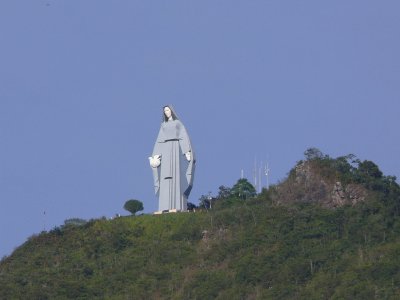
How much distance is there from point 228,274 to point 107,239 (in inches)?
234

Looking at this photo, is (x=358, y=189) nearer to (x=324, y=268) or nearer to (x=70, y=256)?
(x=324, y=268)

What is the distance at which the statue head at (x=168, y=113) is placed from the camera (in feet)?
234

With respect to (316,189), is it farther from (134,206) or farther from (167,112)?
(134,206)

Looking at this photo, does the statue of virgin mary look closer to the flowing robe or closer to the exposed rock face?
the flowing robe

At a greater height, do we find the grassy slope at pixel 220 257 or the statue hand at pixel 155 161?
the statue hand at pixel 155 161

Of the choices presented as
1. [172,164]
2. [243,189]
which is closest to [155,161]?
[172,164]

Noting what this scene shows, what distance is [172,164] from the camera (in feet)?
231

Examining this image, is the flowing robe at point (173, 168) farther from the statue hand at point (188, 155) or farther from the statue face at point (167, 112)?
the statue face at point (167, 112)

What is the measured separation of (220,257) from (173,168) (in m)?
4.87

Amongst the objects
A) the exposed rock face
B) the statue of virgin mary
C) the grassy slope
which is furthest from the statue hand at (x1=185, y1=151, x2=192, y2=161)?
the exposed rock face

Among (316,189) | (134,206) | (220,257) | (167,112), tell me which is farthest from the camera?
(134,206)

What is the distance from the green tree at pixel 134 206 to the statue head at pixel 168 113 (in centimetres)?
355

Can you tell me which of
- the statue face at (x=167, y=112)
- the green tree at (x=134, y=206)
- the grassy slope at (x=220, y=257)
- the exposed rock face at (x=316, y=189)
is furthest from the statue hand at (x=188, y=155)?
the green tree at (x=134, y=206)

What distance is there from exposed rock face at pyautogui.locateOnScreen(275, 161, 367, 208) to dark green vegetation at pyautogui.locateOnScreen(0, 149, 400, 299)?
0.30 feet
